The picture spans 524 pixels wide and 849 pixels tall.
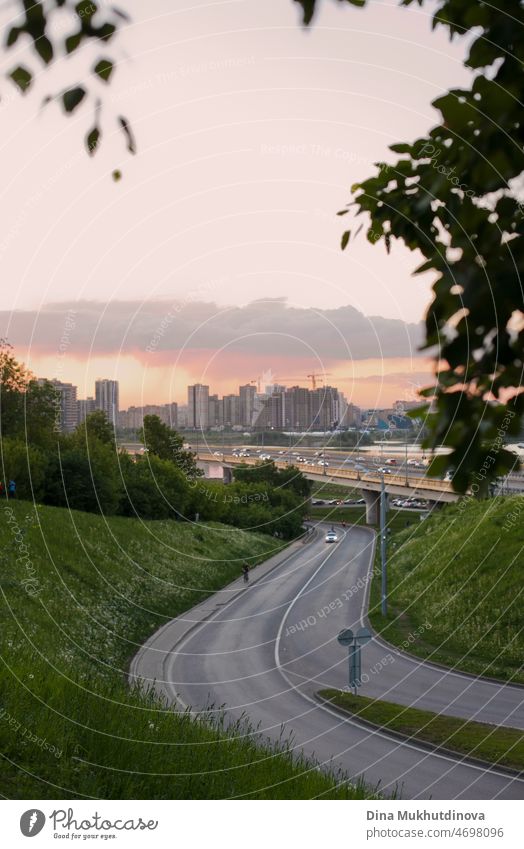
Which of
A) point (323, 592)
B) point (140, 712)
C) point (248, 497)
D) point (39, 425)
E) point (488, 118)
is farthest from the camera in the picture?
point (39, 425)

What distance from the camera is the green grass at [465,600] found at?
1241 inches

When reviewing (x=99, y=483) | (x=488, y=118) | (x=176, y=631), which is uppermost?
(x=488, y=118)

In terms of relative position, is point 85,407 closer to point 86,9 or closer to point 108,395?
point 108,395

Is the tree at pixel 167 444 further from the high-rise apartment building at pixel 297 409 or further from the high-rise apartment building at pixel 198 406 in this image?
the high-rise apartment building at pixel 297 409

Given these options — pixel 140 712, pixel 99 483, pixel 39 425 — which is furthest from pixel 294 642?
pixel 140 712

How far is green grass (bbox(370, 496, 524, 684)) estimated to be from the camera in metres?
31.5

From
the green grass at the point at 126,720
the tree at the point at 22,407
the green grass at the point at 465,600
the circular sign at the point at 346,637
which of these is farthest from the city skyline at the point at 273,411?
the tree at the point at 22,407

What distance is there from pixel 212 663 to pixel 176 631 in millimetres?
6417

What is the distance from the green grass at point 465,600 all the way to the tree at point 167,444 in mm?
16573

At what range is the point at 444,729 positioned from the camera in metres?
21.8

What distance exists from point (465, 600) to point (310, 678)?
8.44m

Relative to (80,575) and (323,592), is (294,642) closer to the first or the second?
(323,592)

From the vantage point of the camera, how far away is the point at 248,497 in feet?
46.1

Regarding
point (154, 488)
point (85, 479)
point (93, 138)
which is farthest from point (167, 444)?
point (85, 479)
